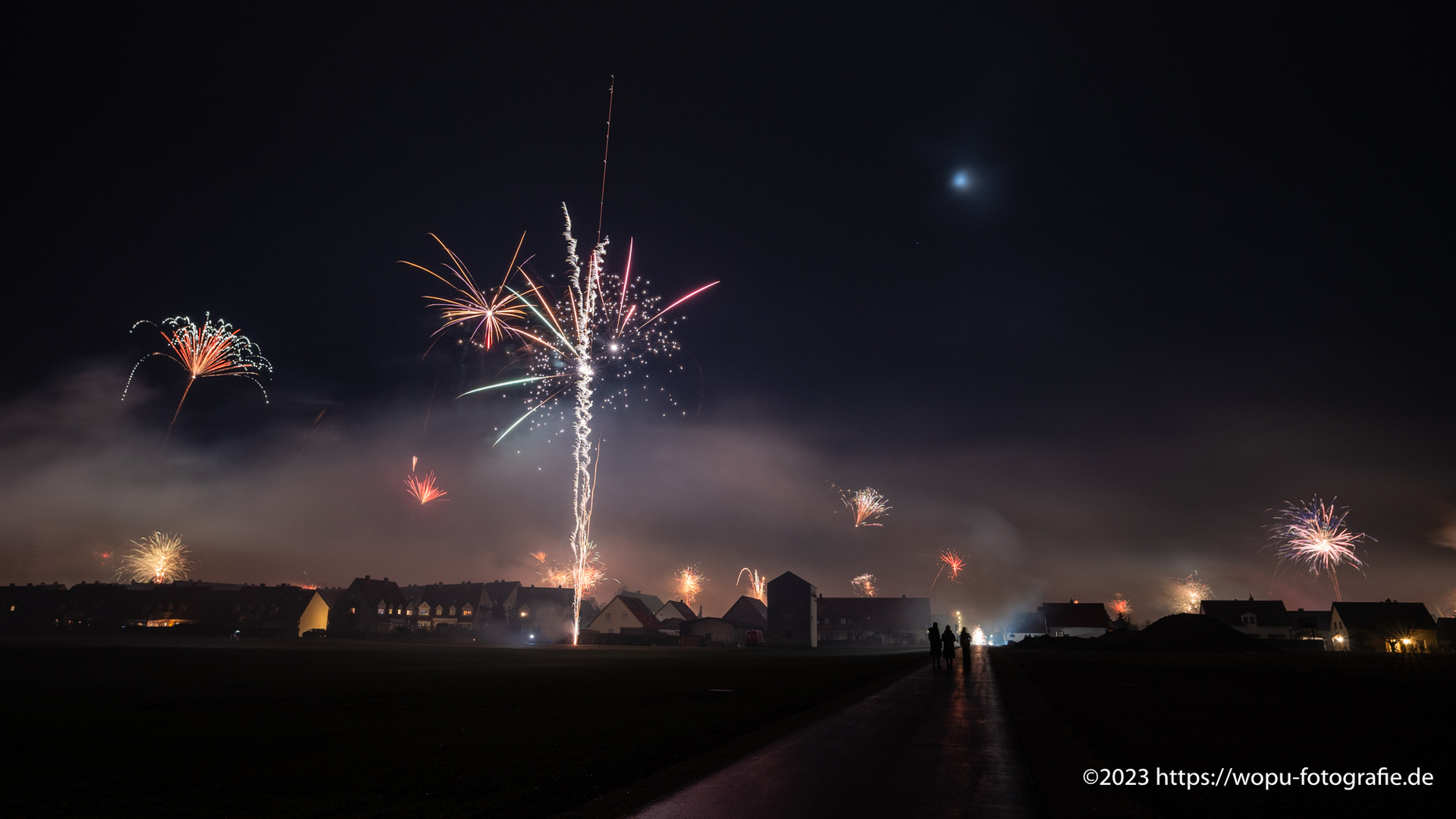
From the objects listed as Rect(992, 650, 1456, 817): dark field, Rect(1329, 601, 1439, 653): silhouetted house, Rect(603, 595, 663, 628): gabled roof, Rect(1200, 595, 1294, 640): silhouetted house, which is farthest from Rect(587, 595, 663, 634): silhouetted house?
Rect(1329, 601, 1439, 653): silhouetted house

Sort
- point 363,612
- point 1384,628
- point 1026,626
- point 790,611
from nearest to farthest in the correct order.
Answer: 1. point 790,611
2. point 1384,628
3. point 363,612
4. point 1026,626

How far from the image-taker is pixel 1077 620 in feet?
429

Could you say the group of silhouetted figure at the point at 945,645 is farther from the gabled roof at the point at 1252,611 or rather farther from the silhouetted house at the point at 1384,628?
the gabled roof at the point at 1252,611

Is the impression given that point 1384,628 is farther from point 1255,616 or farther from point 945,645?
point 945,645

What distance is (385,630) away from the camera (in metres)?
104

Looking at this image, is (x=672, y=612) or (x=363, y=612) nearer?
(x=363, y=612)

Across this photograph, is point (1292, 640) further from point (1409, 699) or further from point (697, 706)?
point (697, 706)

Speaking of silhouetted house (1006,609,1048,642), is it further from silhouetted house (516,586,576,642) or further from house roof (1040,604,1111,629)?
silhouetted house (516,586,576,642)

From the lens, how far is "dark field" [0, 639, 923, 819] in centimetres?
807

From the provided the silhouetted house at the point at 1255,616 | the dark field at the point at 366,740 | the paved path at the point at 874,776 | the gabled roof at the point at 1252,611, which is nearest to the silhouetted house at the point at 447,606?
the dark field at the point at 366,740

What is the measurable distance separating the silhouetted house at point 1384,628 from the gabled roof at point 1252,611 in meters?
10.9

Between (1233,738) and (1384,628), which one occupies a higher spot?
(1233,738)

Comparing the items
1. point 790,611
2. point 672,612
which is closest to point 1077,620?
point 790,611

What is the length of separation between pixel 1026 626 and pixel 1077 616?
18844 mm
